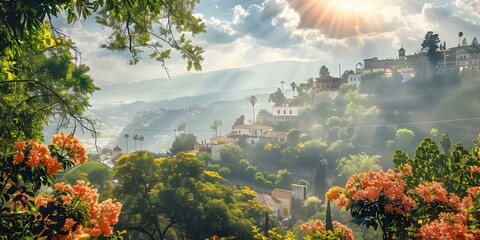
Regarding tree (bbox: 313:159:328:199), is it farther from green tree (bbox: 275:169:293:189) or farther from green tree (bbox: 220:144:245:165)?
green tree (bbox: 220:144:245:165)

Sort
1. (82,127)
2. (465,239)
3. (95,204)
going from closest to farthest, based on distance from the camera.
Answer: (95,204) → (82,127) → (465,239)

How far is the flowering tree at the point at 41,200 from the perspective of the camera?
3607 mm

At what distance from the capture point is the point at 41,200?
13.8 feet

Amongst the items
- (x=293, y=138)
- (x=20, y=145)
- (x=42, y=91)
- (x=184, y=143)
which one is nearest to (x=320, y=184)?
(x=293, y=138)

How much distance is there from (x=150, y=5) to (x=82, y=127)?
73.7 inches

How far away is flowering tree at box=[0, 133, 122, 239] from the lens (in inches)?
142

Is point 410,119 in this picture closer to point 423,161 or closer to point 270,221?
point 270,221

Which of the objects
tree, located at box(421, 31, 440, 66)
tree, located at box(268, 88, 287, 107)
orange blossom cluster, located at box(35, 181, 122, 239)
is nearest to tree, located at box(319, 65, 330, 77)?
tree, located at box(268, 88, 287, 107)

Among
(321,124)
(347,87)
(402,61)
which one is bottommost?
(321,124)

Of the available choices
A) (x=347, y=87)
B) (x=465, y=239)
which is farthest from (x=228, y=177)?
(x=465, y=239)

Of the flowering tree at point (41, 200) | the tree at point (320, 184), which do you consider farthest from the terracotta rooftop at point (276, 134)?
the flowering tree at point (41, 200)

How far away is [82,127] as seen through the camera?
4688 millimetres

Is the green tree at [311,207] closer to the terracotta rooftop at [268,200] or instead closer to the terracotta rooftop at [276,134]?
the terracotta rooftop at [268,200]

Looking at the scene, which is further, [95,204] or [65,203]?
[95,204]
